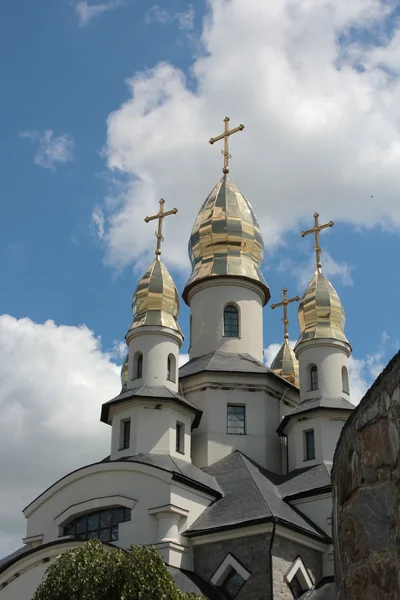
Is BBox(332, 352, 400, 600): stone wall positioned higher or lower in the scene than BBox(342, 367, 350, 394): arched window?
lower

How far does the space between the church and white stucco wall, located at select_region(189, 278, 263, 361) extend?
4 cm

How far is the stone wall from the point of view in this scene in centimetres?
355

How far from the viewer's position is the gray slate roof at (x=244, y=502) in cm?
2097

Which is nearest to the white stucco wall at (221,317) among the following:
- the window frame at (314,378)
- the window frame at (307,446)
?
the window frame at (314,378)

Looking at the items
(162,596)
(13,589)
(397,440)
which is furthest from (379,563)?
(13,589)

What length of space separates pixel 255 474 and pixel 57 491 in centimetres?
536

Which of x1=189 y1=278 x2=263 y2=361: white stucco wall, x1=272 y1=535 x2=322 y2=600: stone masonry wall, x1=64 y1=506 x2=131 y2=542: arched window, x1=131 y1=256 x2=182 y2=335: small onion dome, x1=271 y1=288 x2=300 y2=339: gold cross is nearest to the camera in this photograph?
x1=272 y1=535 x2=322 y2=600: stone masonry wall

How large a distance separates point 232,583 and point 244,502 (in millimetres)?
2071

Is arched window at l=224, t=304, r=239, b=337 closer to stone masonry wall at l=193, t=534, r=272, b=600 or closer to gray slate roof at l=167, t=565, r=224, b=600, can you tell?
stone masonry wall at l=193, t=534, r=272, b=600

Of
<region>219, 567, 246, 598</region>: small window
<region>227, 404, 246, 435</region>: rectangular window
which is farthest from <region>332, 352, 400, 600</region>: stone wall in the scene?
<region>227, 404, 246, 435</region>: rectangular window

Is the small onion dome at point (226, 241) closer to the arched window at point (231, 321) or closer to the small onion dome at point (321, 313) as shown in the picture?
the arched window at point (231, 321)

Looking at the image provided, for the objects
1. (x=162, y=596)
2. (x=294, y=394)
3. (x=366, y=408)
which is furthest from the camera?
(x=294, y=394)

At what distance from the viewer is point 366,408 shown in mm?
3842

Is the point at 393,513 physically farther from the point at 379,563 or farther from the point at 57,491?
the point at 57,491
